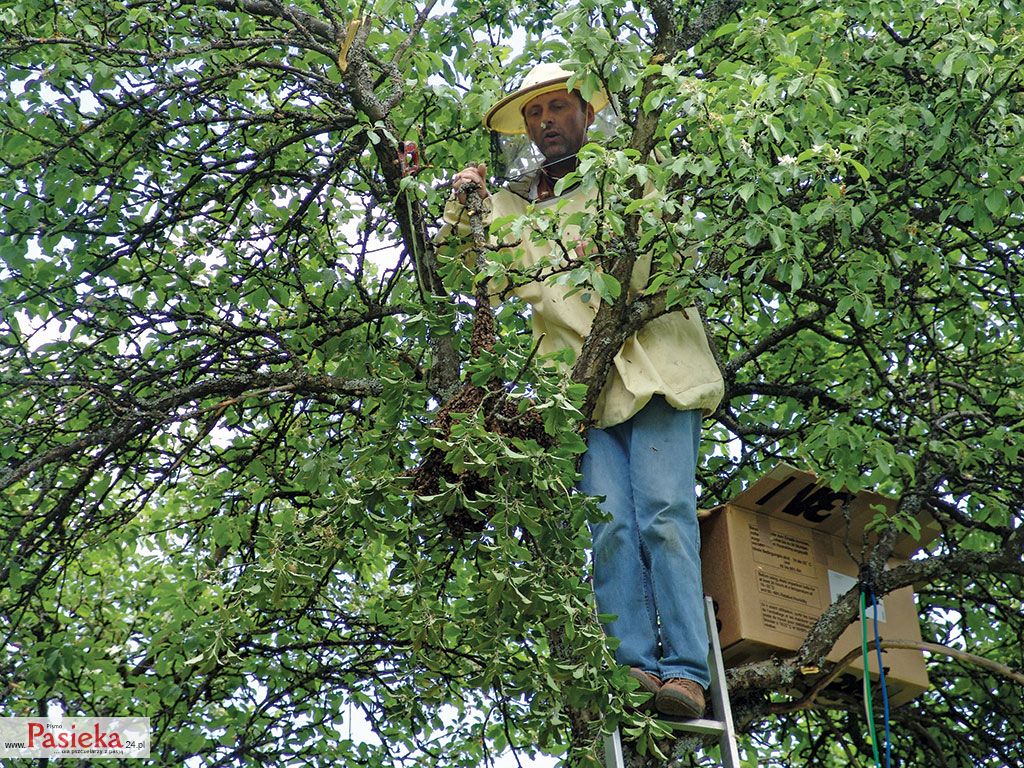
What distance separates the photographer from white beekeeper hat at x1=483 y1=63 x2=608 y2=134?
5172 millimetres

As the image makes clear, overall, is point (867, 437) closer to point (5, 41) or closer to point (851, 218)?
point (851, 218)

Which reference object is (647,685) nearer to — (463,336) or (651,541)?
(651,541)

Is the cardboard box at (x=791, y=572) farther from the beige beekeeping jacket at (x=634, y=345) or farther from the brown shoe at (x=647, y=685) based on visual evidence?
the brown shoe at (x=647, y=685)

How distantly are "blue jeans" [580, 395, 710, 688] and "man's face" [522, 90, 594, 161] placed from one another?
1.14 meters

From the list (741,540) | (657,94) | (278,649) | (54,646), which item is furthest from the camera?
(278,649)

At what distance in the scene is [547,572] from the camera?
3904 mm

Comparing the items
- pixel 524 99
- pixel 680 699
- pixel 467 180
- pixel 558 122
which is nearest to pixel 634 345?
pixel 467 180

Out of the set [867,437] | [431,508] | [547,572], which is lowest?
[547,572]

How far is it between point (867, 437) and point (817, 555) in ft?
1.74

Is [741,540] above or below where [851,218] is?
below

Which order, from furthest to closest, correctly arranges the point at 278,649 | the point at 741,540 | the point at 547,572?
the point at 278,649 < the point at 741,540 < the point at 547,572

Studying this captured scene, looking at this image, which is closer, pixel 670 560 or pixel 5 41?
pixel 670 560

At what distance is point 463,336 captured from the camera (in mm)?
5438

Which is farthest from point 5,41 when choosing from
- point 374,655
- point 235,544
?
point 374,655
